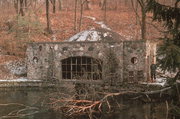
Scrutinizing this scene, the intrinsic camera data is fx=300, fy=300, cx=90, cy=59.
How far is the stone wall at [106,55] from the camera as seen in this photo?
62.6 feet

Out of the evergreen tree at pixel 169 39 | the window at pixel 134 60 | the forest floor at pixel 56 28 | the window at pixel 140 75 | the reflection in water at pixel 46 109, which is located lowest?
the reflection in water at pixel 46 109

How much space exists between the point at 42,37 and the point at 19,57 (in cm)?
435

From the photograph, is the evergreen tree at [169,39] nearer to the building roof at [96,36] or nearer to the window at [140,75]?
the window at [140,75]

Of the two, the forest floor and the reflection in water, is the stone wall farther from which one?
the forest floor

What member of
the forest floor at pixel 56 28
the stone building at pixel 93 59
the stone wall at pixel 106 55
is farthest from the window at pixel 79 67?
the forest floor at pixel 56 28

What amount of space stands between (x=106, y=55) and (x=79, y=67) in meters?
2.15

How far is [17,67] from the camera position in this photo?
23.5 meters

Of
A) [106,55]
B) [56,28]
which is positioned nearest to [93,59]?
[106,55]

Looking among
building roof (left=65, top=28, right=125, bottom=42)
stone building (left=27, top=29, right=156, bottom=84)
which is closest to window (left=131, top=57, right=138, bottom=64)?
stone building (left=27, top=29, right=156, bottom=84)

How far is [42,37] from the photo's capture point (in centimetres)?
2898

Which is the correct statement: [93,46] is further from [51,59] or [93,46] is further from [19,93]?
[19,93]

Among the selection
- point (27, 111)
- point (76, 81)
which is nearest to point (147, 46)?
point (76, 81)

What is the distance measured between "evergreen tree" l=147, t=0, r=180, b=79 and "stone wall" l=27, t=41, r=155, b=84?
7.84 metres

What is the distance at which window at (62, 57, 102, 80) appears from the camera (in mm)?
19630
